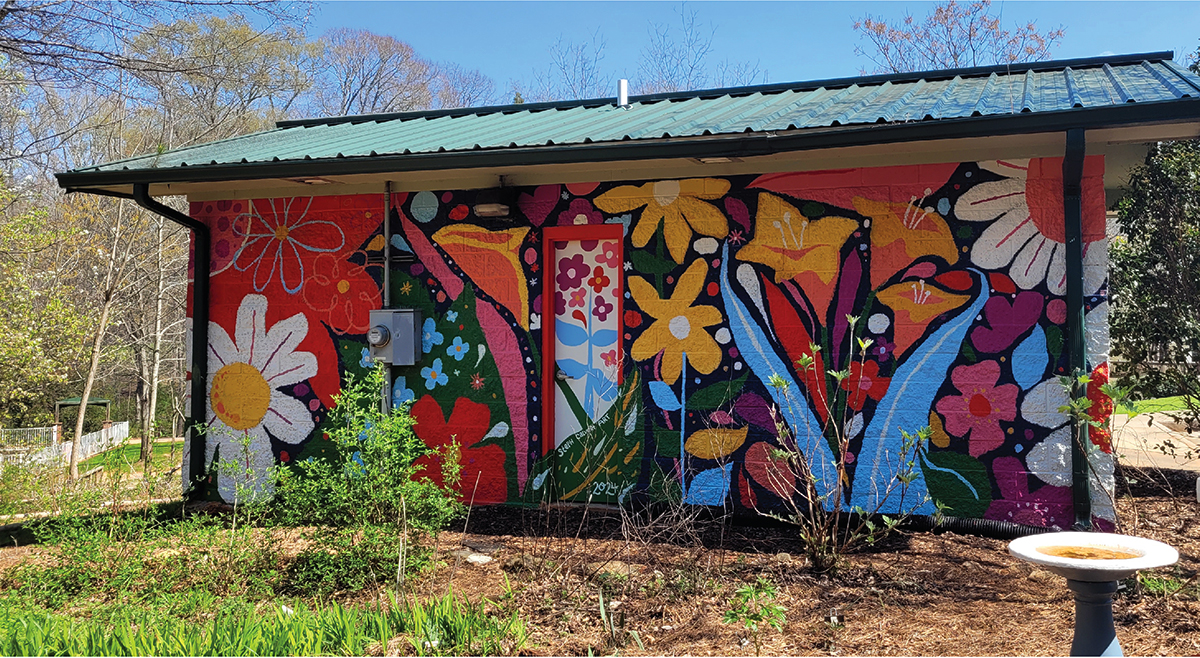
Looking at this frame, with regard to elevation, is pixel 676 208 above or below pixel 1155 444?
above

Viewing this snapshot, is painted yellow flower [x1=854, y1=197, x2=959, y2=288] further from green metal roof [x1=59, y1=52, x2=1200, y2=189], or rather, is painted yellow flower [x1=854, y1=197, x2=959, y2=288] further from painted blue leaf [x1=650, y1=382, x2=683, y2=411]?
painted blue leaf [x1=650, y1=382, x2=683, y2=411]

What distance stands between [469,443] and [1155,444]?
790cm

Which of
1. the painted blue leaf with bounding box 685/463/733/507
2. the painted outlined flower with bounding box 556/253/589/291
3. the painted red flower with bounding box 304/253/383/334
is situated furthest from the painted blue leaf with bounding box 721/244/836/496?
the painted red flower with bounding box 304/253/383/334

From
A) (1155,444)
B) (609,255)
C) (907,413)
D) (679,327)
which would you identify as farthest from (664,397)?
(1155,444)

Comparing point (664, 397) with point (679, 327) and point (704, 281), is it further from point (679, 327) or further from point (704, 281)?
point (704, 281)

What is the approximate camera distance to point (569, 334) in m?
6.50

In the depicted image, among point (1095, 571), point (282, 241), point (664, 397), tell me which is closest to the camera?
point (1095, 571)

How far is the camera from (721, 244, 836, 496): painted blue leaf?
5.79 m

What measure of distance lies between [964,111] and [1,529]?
7637mm

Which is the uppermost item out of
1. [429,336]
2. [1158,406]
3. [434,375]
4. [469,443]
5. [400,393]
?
[429,336]

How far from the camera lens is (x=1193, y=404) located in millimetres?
5949

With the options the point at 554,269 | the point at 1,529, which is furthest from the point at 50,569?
the point at 554,269

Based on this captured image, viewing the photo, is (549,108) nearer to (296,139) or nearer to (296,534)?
(296,139)

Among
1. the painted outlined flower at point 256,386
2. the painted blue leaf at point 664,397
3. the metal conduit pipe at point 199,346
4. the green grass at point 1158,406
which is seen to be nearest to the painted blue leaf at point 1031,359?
the green grass at point 1158,406
